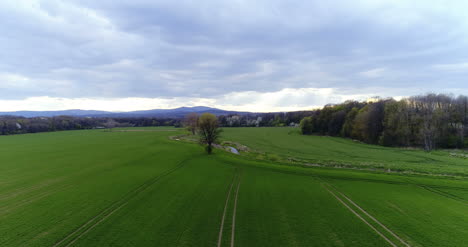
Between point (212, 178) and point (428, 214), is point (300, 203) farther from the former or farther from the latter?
point (212, 178)

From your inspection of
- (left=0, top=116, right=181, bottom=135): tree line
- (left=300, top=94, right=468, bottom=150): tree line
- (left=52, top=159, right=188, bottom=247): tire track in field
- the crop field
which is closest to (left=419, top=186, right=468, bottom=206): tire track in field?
the crop field

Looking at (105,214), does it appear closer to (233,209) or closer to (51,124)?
(233,209)

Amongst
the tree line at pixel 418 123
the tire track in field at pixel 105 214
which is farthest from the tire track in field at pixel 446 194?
the tree line at pixel 418 123

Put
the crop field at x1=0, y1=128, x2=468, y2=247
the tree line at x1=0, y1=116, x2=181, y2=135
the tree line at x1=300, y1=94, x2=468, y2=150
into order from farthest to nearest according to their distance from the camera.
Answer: the tree line at x1=0, y1=116, x2=181, y2=135, the tree line at x1=300, y1=94, x2=468, y2=150, the crop field at x1=0, y1=128, x2=468, y2=247

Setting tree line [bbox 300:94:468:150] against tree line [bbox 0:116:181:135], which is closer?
tree line [bbox 300:94:468:150]

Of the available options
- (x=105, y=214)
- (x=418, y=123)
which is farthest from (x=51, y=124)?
(x=418, y=123)

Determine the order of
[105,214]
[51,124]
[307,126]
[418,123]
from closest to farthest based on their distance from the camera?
1. [105,214]
2. [418,123]
3. [307,126]
4. [51,124]

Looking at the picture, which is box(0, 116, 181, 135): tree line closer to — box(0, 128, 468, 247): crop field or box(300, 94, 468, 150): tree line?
box(0, 128, 468, 247): crop field

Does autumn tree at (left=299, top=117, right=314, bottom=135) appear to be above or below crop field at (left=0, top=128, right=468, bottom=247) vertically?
above

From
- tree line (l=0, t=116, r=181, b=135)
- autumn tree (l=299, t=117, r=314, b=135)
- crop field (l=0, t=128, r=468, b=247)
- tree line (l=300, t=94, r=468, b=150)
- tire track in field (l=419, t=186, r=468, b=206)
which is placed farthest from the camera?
tree line (l=0, t=116, r=181, b=135)

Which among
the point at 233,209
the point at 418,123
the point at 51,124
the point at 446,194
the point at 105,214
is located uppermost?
the point at 418,123
